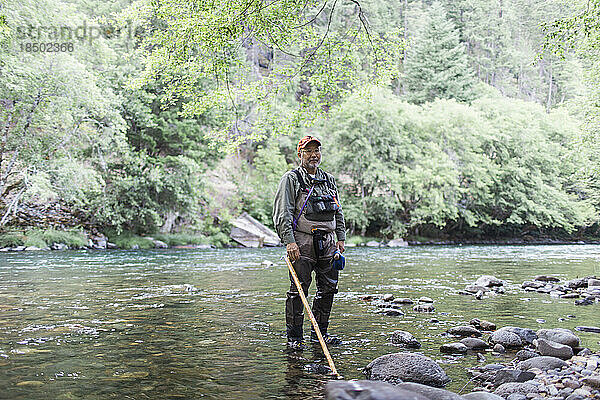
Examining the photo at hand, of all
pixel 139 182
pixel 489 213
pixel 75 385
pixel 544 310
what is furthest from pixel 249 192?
pixel 75 385

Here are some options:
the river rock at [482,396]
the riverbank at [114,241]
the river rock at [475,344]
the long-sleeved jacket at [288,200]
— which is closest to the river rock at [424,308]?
the river rock at [475,344]

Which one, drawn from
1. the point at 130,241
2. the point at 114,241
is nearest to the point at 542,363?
the point at 130,241

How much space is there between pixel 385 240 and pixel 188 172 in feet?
49.6

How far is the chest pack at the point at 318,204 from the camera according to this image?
5.57m

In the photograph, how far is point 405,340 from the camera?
534 cm

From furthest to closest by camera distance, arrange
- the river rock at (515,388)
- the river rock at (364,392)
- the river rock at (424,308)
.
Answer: the river rock at (424,308) → the river rock at (515,388) → the river rock at (364,392)

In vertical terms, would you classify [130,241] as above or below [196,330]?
above

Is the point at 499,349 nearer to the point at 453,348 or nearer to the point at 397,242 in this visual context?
the point at 453,348

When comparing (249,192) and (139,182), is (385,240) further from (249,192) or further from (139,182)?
(139,182)

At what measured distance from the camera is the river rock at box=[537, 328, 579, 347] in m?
5.02

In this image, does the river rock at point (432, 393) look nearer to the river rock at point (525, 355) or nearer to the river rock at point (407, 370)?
the river rock at point (407, 370)

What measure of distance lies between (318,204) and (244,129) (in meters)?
12.9

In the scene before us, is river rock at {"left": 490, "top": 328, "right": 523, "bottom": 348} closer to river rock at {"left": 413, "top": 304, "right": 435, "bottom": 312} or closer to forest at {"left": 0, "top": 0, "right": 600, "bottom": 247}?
river rock at {"left": 413, "top": 304, "right": 435, "bottom": 312}

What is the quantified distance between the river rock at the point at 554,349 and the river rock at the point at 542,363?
0.32 m
